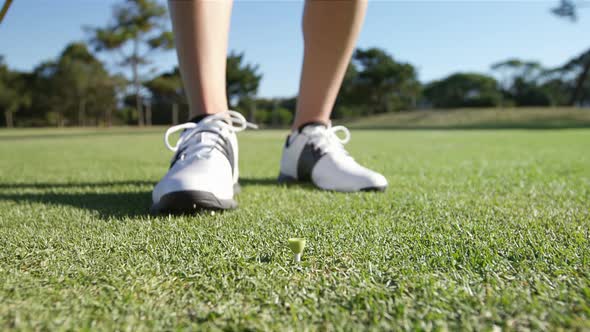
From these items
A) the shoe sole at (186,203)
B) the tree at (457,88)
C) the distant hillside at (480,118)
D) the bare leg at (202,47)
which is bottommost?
the shoe sole at (186,203)

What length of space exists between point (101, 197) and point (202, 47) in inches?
23.1

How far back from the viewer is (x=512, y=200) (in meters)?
1.13

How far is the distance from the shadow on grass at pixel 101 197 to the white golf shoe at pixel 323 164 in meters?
0.15

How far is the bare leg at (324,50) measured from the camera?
136 centimetres

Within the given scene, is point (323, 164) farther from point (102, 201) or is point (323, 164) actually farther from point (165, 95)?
point (165, 95)

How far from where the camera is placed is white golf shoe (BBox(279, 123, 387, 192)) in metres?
1.31

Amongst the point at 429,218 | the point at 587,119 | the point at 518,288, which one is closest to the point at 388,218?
the point at 429,218

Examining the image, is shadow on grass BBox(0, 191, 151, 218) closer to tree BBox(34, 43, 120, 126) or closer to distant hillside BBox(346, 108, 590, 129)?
distant hillside BBox(346, 108, 590, 129)

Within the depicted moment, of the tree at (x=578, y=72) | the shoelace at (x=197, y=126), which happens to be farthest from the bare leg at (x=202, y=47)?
the tree at (x=578, y=72)

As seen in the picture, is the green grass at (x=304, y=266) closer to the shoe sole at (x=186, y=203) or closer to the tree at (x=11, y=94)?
the shoe sole at (x=186, y=203)

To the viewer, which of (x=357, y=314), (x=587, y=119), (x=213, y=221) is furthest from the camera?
(x=587, y=119)

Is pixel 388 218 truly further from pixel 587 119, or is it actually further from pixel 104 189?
pixel 587 119

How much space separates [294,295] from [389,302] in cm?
12

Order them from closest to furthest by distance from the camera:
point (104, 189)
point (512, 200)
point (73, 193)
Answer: point (512, 200)
point (73, 193)
point (104, 189)
